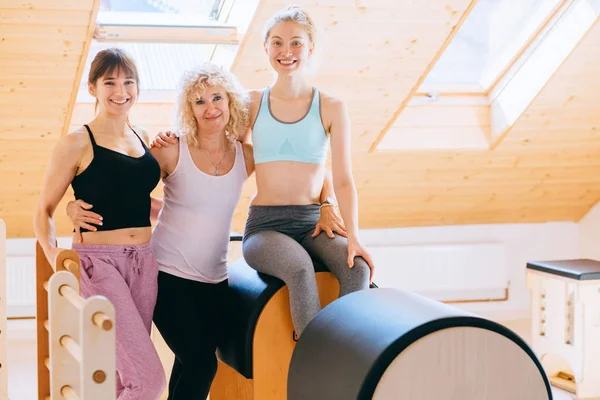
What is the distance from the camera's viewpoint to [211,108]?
7.72 ft

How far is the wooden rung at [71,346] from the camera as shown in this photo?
4.96 ft

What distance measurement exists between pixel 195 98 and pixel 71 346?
3.16ft

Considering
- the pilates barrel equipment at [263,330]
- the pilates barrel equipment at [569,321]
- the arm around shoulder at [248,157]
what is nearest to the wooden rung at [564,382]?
the pilates barrel equipment at [569,321]

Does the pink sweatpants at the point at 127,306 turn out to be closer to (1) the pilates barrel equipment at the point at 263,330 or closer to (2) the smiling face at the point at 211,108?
(1) the pilates barrel equipment at the point at 263,330

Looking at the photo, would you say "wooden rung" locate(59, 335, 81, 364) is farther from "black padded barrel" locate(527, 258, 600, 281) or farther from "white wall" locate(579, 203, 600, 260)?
"white wall" locate(579, 203, 600, 260)

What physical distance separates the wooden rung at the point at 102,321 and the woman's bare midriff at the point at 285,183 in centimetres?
108

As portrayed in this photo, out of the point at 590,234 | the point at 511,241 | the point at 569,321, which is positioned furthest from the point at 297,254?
the point at 590,234

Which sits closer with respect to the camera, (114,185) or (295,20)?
(114,185)

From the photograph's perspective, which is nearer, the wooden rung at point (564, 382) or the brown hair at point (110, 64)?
the brown hair at point (110, 64)

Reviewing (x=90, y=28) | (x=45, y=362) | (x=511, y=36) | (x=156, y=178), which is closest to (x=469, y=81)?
(x=511, y=36)

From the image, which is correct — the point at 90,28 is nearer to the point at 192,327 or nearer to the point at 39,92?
the point at 39,92

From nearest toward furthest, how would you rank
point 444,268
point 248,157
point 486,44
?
1. point 248,157
2. point 486,44
3. point 444,268

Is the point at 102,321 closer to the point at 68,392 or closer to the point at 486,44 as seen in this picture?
the point at 68,392

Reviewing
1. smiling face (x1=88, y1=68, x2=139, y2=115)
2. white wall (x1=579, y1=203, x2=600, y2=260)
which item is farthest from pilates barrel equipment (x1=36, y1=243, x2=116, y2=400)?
white wall (x1=579, y1=203, x2=600, y2=260)
